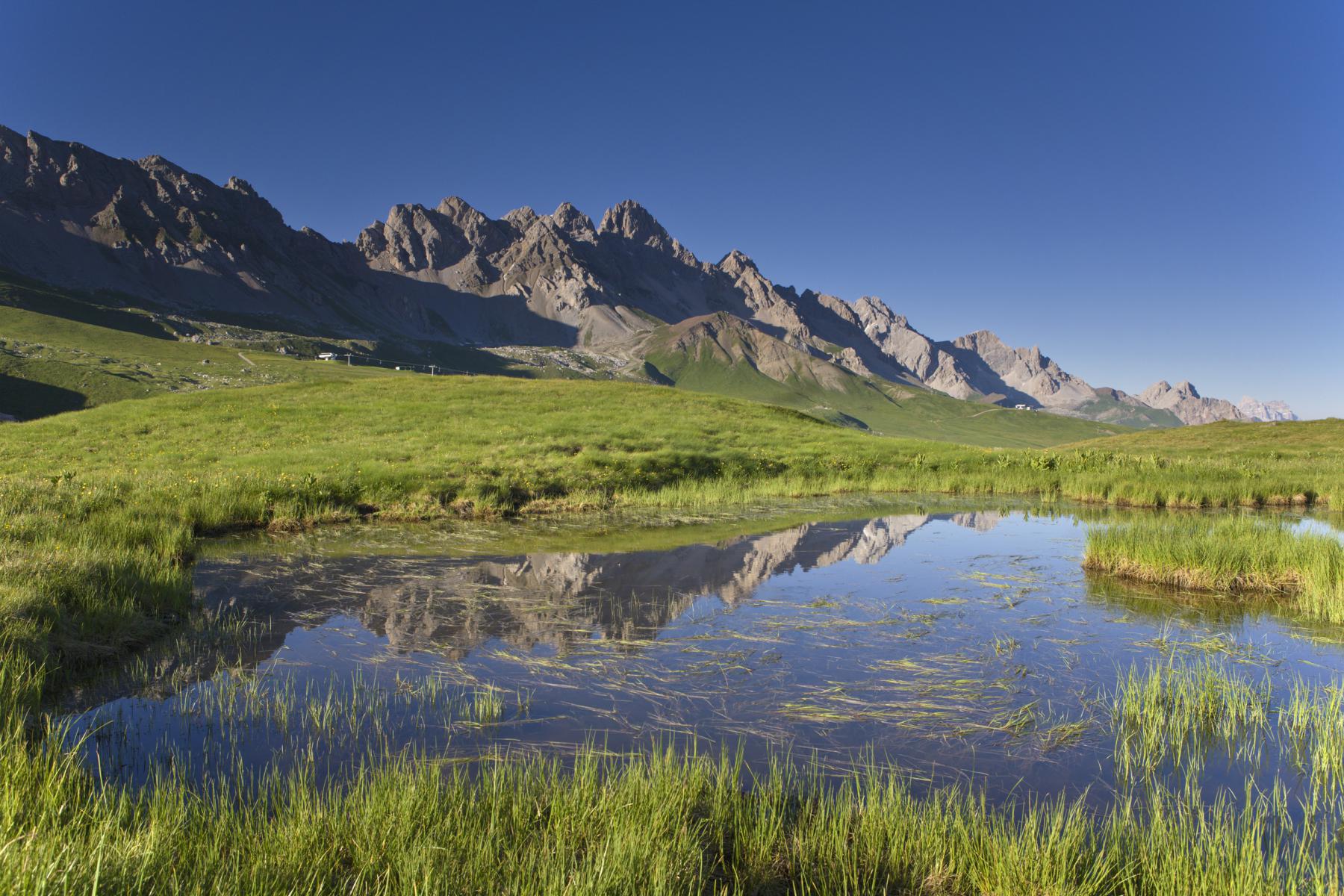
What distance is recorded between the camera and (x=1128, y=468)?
36.9 metres

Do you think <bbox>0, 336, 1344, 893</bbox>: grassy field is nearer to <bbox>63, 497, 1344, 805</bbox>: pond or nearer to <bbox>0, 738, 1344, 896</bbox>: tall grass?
<bbox>0, 738, 1344, 896</bbox>: tall grass

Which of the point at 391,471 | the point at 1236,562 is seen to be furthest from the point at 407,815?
the point at 391,471

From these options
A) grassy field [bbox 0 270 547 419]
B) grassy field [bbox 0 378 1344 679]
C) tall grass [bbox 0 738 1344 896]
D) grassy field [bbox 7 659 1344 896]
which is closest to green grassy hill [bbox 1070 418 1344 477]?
grassy field [bbox 0 378 1344 679]

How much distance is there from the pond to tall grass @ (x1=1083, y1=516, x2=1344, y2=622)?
34.2 inches

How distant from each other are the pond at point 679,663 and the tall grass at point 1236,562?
87cm

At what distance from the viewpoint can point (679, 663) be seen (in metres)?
9.91

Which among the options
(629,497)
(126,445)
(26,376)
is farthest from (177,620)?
(26,376)

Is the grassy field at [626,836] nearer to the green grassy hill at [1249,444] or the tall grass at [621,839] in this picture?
the tall grass at [621,839]

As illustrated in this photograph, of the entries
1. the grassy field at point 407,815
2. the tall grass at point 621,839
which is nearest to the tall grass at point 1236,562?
the tall grass at point 621,839

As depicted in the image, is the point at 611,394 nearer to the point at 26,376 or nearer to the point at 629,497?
the point at 629,497

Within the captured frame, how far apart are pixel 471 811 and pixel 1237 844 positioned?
5898mm

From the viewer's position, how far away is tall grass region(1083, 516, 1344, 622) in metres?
13.9

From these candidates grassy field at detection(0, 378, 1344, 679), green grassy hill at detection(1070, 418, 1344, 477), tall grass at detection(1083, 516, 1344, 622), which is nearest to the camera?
grassy field at detection(0, 378, 1344, 679)

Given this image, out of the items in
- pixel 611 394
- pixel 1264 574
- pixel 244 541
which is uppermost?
pixel 611 394
